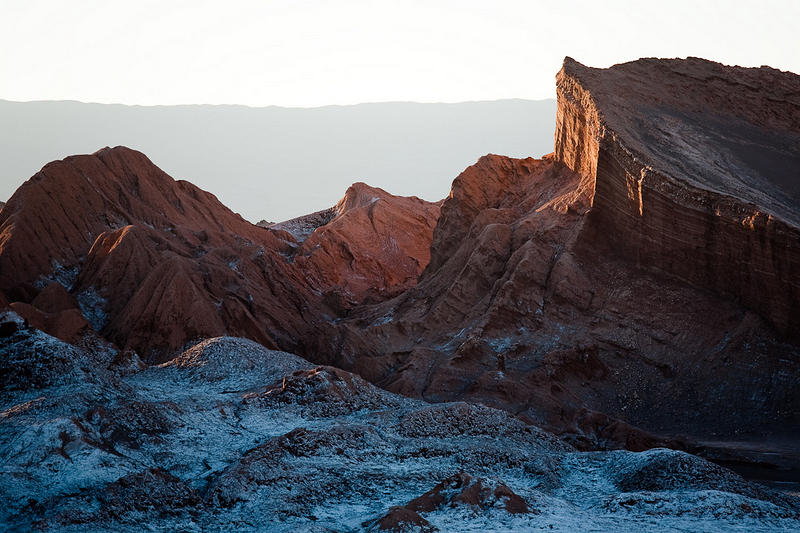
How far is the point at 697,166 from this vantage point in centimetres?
3388

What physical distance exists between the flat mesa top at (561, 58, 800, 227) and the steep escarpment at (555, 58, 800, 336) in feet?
0.19

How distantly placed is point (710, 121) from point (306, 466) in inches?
1036

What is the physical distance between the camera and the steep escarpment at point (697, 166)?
29.5m

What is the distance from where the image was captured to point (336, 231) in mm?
53344

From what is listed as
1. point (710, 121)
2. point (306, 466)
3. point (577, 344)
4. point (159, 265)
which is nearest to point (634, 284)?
point (577, 344)

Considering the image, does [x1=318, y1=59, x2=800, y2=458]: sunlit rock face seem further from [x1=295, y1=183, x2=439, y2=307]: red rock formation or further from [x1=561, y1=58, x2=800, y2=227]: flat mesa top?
[x1=295, y1=183, x2=439, y2=307]: red rock formation

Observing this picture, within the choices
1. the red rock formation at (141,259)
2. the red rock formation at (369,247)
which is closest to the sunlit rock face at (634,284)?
the red rock formation at (141,259)

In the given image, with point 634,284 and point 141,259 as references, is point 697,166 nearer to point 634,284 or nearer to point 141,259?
point 634,284

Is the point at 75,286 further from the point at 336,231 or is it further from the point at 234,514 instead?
the point at 234,514

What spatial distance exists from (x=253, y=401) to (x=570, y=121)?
20.1 metres

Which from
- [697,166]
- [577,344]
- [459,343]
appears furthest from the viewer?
[697,166]

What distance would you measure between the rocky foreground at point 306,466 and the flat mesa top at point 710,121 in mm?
13212

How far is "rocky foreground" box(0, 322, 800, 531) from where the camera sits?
17.3 metres

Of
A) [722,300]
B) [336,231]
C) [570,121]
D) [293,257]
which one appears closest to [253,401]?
[722,300]
